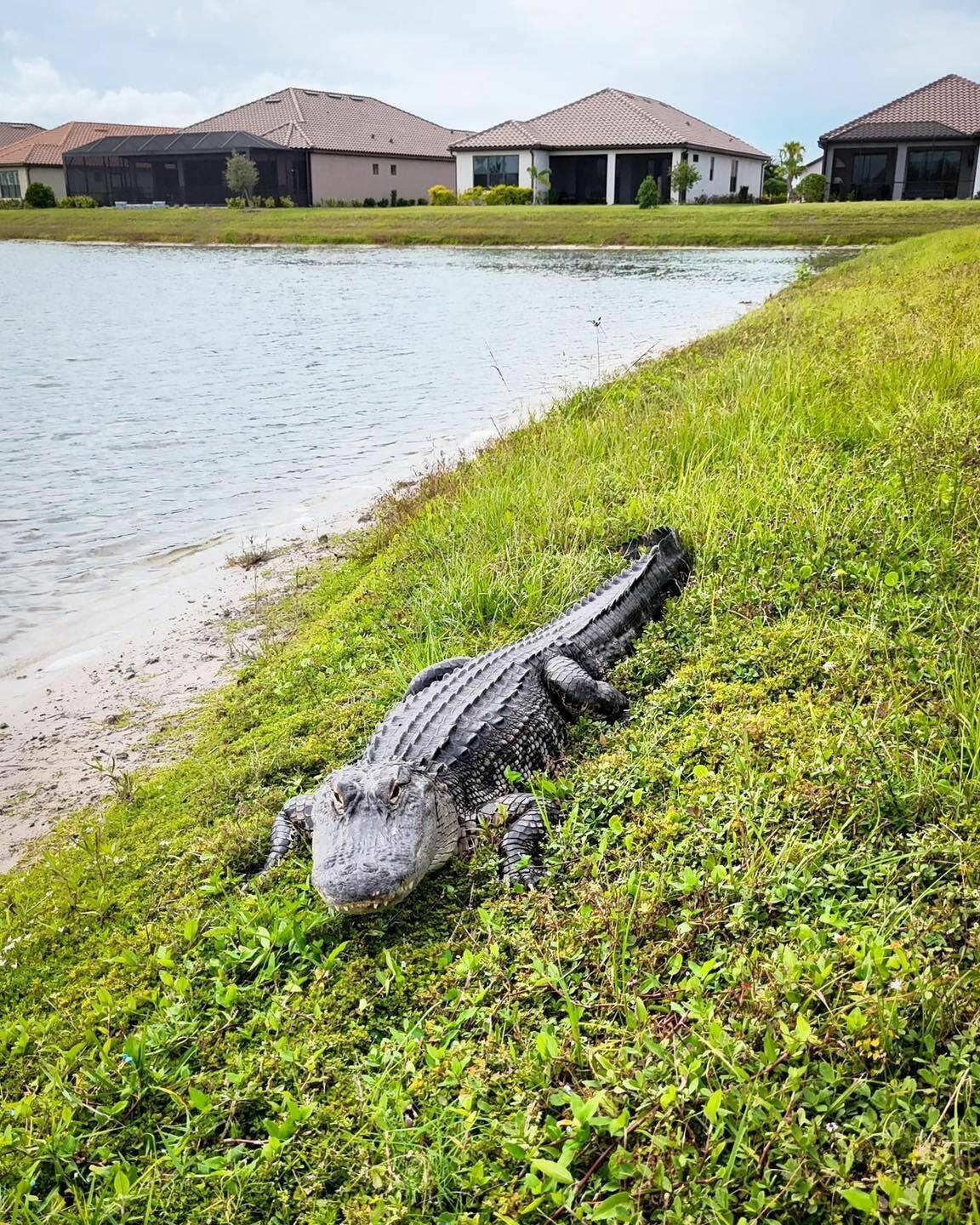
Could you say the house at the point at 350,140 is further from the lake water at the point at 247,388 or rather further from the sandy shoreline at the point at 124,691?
the sandy shoreline at the point at 124,691

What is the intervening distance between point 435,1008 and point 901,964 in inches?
52.3

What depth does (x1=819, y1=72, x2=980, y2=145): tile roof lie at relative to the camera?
177 ft

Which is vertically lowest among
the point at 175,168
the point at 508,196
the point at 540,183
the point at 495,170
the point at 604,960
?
the point at 604,960

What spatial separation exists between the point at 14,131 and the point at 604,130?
207 feet

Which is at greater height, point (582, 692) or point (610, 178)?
point (610, 178)

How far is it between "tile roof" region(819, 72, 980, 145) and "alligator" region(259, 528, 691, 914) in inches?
2339

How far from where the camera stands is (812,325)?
37.8ft

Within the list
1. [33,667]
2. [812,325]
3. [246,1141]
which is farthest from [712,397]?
[246,1141]

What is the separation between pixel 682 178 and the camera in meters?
55.8

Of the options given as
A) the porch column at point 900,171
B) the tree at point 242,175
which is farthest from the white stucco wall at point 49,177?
the porch column at point 900,171

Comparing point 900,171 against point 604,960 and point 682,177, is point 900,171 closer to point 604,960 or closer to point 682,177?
point 682,177

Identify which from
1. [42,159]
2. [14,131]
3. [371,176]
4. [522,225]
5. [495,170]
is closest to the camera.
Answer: [522,225]

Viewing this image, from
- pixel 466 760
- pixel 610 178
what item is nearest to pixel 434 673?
pixel 466 760

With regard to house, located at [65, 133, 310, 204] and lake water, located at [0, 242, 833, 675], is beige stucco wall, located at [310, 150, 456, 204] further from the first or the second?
lake water, located at [0, 242, 833, 675]
